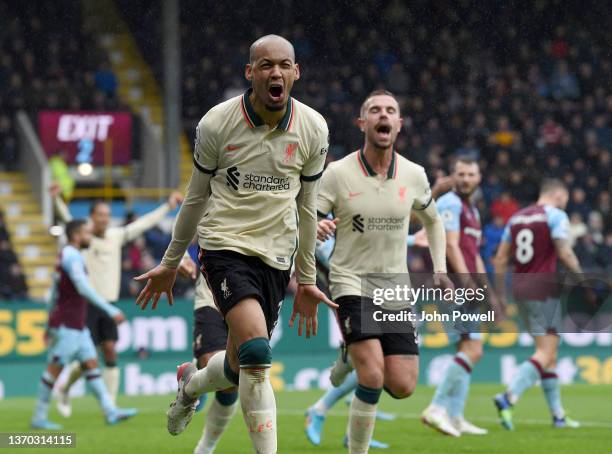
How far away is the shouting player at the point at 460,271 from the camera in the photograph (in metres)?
10.2

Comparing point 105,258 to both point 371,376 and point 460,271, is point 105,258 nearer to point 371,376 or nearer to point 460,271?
point 460,271

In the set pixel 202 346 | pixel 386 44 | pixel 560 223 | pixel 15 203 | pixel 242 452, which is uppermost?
pixel 386 44

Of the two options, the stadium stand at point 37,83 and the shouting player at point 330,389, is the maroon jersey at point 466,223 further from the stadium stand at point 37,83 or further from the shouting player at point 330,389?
the stadium stand at point 37,83

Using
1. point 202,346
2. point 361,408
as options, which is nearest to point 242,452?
point 202,346

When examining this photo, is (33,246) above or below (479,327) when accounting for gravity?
above

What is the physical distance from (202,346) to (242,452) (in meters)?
1.09

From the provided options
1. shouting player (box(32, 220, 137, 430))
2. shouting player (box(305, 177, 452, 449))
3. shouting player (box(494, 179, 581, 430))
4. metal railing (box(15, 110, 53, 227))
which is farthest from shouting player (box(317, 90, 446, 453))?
metal railing (box(15, 110, 53, 227))

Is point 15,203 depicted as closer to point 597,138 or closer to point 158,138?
point 158,138

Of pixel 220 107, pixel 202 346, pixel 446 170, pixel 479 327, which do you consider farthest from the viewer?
pixel 446 170

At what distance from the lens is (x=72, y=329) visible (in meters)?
12.1

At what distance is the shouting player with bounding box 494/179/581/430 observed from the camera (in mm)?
10922

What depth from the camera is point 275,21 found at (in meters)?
26.1

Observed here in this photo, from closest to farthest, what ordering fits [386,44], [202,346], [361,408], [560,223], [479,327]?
[361,408]
[202,346]
[479,327]
[560,223]
[386,44]

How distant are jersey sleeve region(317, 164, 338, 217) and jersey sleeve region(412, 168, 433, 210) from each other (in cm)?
54
